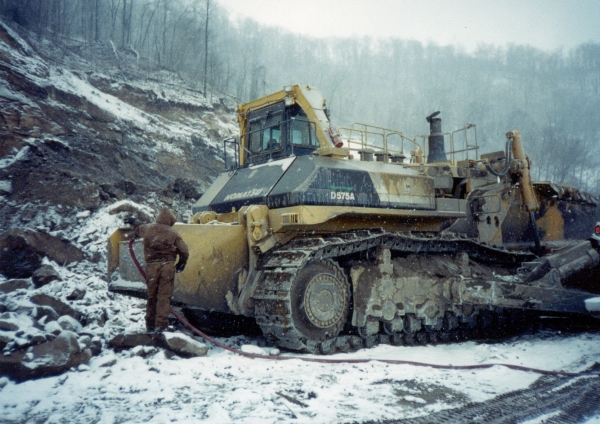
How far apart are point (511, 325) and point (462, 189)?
239cm

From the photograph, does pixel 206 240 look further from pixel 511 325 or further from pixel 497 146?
pixel 497 146

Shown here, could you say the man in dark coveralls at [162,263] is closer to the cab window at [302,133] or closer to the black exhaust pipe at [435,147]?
the cab window at [302,133]

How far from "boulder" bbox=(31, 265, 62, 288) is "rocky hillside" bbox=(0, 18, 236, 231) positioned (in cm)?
242

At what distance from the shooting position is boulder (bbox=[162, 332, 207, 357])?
5.49m

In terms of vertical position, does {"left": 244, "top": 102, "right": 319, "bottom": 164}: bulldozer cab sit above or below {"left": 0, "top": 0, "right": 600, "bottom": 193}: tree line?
below

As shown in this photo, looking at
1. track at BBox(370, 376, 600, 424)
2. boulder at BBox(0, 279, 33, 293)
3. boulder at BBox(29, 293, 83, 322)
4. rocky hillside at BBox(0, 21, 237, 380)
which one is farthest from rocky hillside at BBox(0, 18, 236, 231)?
track at BBox(370, 376, 600, 424)

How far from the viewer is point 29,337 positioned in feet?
17.1

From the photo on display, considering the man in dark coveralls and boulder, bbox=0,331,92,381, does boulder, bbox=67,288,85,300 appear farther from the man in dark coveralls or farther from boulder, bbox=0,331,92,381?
boulder, bbox=0,331,92,381

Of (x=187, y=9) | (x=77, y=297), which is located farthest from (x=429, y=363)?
(x=187, y=9)

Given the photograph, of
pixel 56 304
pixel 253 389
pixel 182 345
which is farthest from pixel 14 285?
pixel 253 389

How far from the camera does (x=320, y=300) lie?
6.14m

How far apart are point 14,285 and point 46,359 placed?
4.37 meters

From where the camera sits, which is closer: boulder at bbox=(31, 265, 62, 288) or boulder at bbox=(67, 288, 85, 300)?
boulder at bbox=(67, 288, 85, 300)

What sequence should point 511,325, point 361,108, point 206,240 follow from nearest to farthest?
point 206,240 → point 511,325 → point 361,108
